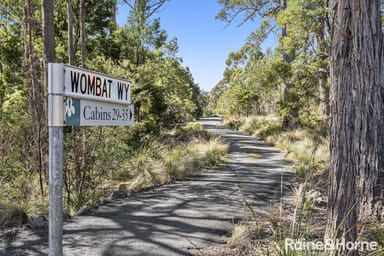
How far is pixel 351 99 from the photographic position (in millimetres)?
2521

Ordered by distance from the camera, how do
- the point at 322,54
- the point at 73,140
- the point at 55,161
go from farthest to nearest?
the point at 322,54 → the point at 73,140 → the point at 55,161

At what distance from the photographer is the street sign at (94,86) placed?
159 centimetres

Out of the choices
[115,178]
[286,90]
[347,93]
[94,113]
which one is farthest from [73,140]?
[286,90]

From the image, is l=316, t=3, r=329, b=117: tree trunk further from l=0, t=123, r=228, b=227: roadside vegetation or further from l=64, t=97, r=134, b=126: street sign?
l=64, t=97, r=134, b=126: street sign

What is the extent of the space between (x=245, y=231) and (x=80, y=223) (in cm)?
217

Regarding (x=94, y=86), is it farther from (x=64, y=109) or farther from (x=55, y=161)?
(x=55, y=161)

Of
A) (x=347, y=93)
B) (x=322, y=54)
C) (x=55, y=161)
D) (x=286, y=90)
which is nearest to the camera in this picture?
(x=55, y=161)

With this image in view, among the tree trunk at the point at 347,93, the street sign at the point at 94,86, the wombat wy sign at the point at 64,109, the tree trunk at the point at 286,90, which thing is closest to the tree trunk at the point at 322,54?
the tree trunk at the point at 286,90

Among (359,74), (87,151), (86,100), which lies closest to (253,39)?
(87,151)

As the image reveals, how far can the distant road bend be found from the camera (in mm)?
3209

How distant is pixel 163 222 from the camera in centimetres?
404

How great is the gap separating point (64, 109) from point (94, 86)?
1.00 ft

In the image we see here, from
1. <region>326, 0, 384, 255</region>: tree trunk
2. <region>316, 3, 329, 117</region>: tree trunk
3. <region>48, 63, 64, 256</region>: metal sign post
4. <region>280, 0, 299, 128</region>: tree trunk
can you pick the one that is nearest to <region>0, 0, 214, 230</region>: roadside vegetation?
<region>48, 63, 64, 256</region>: metal sign post

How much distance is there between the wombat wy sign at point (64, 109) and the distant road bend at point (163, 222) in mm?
1440
